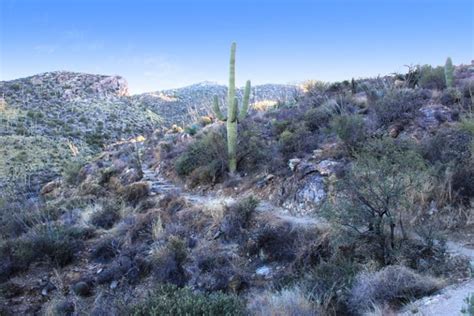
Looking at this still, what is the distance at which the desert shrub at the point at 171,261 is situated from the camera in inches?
280

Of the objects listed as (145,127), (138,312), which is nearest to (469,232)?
(138,312)

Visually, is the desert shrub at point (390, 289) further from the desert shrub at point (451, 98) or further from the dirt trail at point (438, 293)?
the desert shrub at point (451, 98)

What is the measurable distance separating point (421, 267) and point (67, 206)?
1259cm

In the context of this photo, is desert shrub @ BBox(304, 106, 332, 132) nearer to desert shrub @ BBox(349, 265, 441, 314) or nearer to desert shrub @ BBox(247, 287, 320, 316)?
desert shrub @ BBox(349, 265, 441, 314)

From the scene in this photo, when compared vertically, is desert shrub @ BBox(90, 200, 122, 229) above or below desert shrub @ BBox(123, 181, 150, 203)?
below

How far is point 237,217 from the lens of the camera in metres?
8.70

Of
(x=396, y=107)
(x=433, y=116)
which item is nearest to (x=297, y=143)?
(x=396, y=107)

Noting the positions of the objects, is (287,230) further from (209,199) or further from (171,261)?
(209,199)

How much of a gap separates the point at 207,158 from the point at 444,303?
34.0 ft

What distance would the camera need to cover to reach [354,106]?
574 inches

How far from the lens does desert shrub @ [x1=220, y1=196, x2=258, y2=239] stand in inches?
333

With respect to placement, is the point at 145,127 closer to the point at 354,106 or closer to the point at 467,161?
the point at 354,106

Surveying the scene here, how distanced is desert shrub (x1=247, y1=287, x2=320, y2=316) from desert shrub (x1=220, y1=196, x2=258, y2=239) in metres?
3.51

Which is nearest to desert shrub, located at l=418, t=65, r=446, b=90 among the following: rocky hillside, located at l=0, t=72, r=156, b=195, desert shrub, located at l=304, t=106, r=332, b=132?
desert shrub, located at l=304, t=106, r=332, b=132
